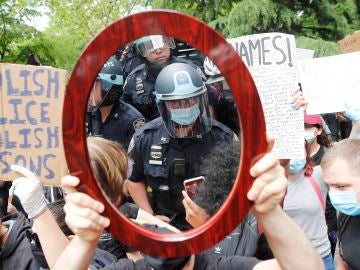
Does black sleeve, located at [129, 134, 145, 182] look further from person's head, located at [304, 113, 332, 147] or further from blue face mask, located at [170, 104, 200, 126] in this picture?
person's head, located at [304, 113, 332, 147]

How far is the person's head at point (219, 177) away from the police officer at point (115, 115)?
472mm

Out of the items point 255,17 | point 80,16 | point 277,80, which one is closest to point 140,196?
point 277,80

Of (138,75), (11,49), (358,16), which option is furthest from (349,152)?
(11,49)

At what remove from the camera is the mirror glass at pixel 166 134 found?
66.1 inches

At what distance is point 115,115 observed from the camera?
9.76 ft

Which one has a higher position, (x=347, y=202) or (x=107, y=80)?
(x=107, y=80)

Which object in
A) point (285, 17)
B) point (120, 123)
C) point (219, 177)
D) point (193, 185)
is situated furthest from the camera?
point (285, 17)

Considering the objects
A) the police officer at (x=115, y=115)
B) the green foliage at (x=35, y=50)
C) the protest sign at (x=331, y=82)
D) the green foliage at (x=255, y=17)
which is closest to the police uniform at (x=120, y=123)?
the police officer at (x=115, y=115)

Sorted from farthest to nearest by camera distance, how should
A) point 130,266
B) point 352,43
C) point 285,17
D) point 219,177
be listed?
1. point 285,17
2. point 352,43
3. point 130,266
4. point 219,177

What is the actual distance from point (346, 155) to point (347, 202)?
0.81 ft

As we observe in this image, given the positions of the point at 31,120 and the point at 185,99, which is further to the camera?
the point at 31,120

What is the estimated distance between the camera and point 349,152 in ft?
9.42

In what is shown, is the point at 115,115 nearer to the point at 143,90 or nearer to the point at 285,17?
the point at 143,90

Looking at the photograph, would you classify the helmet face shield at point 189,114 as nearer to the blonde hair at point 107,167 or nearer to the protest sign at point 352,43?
the blonde hair at point 107,167
